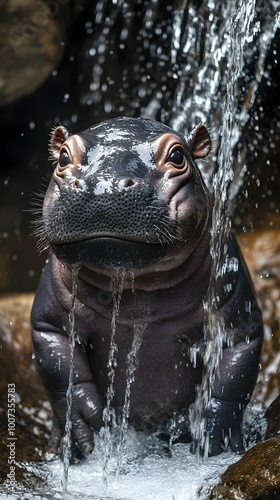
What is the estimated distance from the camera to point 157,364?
431cm

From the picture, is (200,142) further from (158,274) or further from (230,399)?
(230,399)

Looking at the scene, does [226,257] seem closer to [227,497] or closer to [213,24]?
[227,497]

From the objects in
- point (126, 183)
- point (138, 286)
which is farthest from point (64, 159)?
point (138, 286)

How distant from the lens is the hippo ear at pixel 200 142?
4.22 m

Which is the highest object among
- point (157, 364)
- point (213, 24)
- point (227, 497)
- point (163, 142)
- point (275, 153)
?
point (213, 24)

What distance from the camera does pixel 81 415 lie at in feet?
13.9

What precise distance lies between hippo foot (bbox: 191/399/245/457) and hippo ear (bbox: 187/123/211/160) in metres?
1.05

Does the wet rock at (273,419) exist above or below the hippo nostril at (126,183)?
below

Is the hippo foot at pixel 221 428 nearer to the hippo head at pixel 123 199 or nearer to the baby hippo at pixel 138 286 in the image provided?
the baby hippo at pixel 138 286

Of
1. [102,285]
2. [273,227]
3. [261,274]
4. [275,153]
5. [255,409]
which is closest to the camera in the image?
[102,285]

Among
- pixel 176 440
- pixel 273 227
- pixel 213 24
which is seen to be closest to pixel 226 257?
pixel 176 440

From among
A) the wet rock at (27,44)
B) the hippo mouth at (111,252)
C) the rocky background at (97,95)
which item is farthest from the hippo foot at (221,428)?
the wet rock at (27,44)

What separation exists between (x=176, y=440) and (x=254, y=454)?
3.53 feet

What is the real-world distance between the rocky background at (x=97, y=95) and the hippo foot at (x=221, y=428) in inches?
57.3
